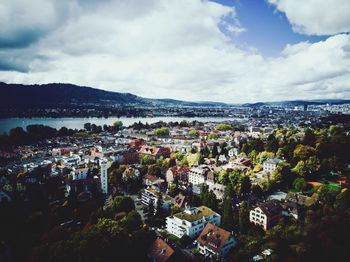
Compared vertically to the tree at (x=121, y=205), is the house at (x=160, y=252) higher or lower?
lower

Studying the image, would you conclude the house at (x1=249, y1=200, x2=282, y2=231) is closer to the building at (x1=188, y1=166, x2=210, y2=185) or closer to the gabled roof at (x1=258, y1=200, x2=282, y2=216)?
the gabled roof at (x1=258, y1=200, x2=282, y2=216)

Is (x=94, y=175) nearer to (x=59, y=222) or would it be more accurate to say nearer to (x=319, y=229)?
(x=59, y=222)

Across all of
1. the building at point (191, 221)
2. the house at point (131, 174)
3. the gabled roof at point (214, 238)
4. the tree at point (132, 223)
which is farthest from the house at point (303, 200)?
the house at point (131, 174)

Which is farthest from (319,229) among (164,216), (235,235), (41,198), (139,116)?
(139,116)

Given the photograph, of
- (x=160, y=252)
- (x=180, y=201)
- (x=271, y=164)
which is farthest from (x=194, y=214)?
(x=271, y=164)

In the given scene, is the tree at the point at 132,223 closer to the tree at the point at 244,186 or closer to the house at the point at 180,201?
the house at the point at 180,201

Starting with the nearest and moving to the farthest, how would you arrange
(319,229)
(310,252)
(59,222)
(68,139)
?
(310,252)
(319,229)
(59,222)
(68,139)
